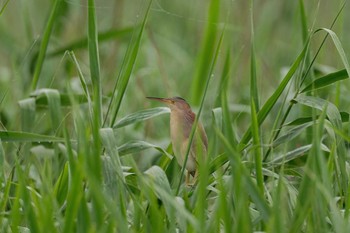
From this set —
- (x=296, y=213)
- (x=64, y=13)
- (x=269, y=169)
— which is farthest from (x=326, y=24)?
(x=296, y=213)

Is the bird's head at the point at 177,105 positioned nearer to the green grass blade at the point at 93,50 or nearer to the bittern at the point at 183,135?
the bittern at the point at 183,135

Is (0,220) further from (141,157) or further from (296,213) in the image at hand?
(141,157)

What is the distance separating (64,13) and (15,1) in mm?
549

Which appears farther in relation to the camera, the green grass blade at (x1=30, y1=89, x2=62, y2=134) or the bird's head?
the green grass blade at (x1=30, y1=89, x2=62, y2=134)

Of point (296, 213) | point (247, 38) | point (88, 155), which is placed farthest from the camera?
point (247, 38)

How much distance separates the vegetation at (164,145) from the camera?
2.20 meters

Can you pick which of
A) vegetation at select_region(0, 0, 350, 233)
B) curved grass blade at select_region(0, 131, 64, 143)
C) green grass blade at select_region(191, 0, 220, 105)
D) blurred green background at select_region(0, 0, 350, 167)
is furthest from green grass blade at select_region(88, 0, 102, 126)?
blurred green background at select_region(0, 0, 350, 167)

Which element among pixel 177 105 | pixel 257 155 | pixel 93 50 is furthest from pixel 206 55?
pixel 257 155

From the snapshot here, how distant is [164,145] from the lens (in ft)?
13.4

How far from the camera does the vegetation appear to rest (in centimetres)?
220

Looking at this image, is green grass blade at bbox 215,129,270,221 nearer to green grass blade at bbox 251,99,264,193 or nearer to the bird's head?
green grass blade at bbox 251,99,264,193

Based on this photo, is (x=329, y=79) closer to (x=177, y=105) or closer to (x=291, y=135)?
(x=291, y=135)

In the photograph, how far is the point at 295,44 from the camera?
5059 millimetres

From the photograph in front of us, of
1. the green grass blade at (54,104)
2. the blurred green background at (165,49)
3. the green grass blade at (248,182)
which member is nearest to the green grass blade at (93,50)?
the green grass blade at (248,182)
